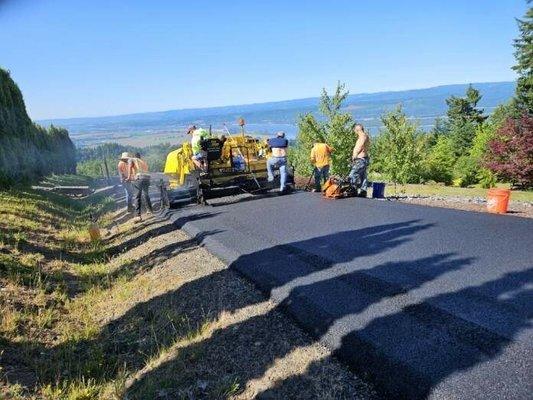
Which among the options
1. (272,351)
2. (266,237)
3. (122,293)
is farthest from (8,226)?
(272,351)

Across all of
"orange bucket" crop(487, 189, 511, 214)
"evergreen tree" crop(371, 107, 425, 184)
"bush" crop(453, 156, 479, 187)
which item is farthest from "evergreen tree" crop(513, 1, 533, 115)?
"orange bucket" crop(487, 189, 511, 214)

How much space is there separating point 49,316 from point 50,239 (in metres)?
6.31

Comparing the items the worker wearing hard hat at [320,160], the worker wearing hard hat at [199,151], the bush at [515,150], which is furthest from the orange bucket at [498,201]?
the bush at [515,150]

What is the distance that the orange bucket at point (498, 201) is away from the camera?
10.1 meters

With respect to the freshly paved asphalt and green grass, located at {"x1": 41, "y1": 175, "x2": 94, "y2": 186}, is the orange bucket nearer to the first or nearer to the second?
the freshly paved asphalt

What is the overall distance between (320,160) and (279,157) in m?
1.70

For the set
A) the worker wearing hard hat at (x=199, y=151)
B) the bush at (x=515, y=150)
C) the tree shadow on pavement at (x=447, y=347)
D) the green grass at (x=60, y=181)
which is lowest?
→ the green grass at (x=60, y=181)

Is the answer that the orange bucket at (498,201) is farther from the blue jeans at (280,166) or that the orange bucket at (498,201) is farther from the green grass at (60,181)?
the green grass at (60,181)

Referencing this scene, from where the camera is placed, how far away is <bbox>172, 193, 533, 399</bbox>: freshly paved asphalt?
383 cm

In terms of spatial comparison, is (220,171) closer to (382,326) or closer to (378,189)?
(378,189)

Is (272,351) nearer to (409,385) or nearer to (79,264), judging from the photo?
(409,385)

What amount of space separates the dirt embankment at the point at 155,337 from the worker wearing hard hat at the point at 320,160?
22.6 ft

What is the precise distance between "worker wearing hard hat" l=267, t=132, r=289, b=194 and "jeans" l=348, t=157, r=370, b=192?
238 cm

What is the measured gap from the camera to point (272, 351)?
4.81 meters
